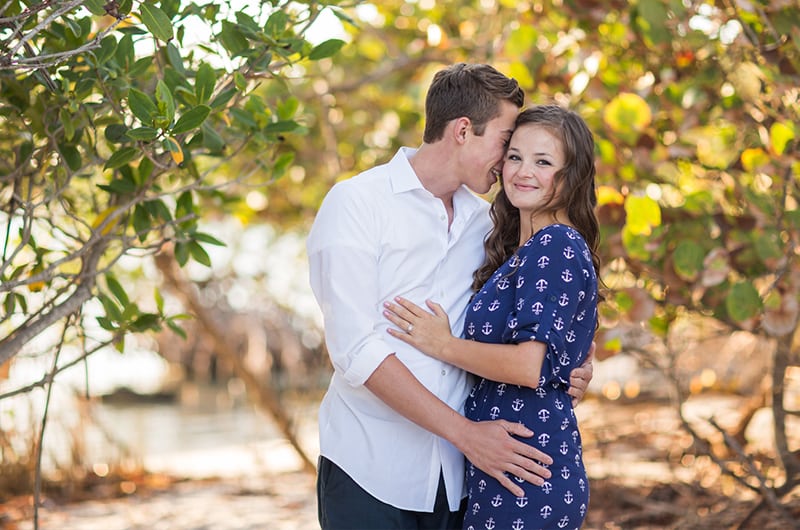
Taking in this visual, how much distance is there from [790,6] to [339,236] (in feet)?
6.08

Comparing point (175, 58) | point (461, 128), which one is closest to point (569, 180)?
point (461, 128)

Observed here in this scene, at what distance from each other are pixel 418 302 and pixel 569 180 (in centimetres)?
45

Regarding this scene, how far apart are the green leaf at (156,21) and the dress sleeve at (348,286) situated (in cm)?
51

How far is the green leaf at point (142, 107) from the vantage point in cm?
211

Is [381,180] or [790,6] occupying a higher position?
[790,6]

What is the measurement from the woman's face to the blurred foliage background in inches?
26.7

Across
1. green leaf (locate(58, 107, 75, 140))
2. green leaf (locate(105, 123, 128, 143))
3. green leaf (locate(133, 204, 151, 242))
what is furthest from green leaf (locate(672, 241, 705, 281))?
green leaf (locate(58, 107, 75, 140))

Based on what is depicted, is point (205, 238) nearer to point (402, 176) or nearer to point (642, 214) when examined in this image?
point (402, 176)

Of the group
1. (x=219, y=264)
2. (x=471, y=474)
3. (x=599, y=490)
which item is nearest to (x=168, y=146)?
(x=471, y=474)

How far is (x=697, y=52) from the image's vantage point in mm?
3674

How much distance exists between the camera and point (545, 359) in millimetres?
2053

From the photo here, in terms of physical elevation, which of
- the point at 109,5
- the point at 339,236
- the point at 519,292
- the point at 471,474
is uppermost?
the point at 109,5

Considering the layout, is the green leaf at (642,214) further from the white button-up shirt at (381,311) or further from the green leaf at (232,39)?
the green leaf at (232,39)

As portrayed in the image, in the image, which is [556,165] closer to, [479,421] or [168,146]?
[479,421]
